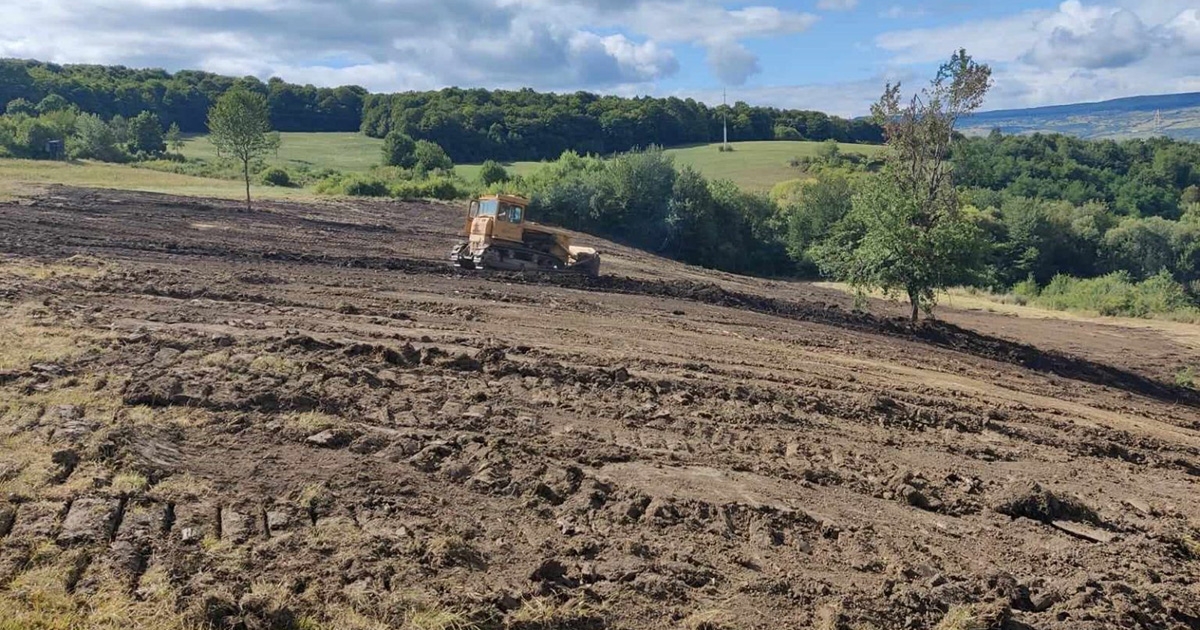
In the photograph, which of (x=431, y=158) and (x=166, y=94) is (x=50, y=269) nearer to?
(x=431, y=158)

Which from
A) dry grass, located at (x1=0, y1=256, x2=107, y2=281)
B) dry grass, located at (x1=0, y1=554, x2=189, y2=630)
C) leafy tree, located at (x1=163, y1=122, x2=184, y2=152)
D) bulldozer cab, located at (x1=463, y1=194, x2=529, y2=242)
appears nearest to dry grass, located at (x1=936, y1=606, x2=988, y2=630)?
dry grass, located at (x1=0, y1=554, x2=189, y2=630)

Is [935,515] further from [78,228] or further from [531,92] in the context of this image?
[531,92]

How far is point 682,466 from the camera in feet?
28.0

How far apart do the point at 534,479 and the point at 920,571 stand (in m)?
3.30

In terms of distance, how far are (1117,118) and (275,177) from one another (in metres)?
96.5

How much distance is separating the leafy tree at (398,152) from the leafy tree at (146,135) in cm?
1763

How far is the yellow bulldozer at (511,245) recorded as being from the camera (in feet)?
73.5

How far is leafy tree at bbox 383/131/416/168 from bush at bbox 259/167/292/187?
11.1 meters

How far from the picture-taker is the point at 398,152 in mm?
61250

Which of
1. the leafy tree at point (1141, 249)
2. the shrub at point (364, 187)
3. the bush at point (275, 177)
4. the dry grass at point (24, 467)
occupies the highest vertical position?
the bush at point (275, 177)

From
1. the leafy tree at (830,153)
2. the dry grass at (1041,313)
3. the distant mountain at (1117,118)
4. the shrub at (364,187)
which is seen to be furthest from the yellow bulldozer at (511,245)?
the distant mountain at (1117,118)

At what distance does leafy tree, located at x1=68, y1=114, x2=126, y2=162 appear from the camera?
56.3 m

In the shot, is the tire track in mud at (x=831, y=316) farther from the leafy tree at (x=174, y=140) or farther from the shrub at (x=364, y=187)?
the leafy tree at (x=174, y=140)

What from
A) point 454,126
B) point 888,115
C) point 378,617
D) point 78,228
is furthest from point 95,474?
point 454,126
